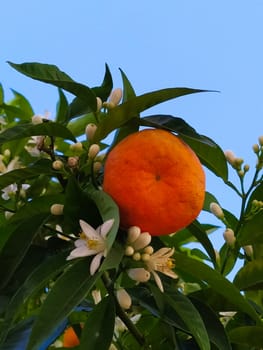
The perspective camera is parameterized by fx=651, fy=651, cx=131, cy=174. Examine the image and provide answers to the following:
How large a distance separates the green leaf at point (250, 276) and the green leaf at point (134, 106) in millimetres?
293

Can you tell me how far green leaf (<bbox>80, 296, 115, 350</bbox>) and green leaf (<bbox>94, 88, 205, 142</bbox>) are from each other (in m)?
0.24

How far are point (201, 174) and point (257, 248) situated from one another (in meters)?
0.28

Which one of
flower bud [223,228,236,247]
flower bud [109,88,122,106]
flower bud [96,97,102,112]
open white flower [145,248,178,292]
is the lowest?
flower bud [223,228,236,247]

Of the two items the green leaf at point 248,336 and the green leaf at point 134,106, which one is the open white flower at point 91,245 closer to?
the green leaf at point 134,106

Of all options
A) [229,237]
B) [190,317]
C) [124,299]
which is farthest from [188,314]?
[229,237]

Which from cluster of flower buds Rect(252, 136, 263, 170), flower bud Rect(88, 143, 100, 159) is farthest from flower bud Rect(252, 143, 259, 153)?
flower bud Rect(88, 143, 100, 159)

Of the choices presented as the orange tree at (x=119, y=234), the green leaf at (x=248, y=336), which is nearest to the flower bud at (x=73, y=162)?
the orange tree at (x=119, y=234)

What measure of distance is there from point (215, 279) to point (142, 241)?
0.12 m

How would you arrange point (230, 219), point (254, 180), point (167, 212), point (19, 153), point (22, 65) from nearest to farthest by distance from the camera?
point (167, 212) → point (22, 65) → point (254, 180) → point (230, 219) → point (19, 153)

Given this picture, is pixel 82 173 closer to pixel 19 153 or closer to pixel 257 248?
pixel 257 248

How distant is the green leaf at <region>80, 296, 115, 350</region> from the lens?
825 millimetres

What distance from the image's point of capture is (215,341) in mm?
846

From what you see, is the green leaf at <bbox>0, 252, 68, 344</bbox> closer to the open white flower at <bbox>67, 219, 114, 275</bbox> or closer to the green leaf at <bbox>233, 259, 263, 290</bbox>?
the open white flower at <bbox>67, 219, 114, 275</bbox>

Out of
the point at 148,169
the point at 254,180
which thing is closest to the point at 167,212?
the point at 148,169
